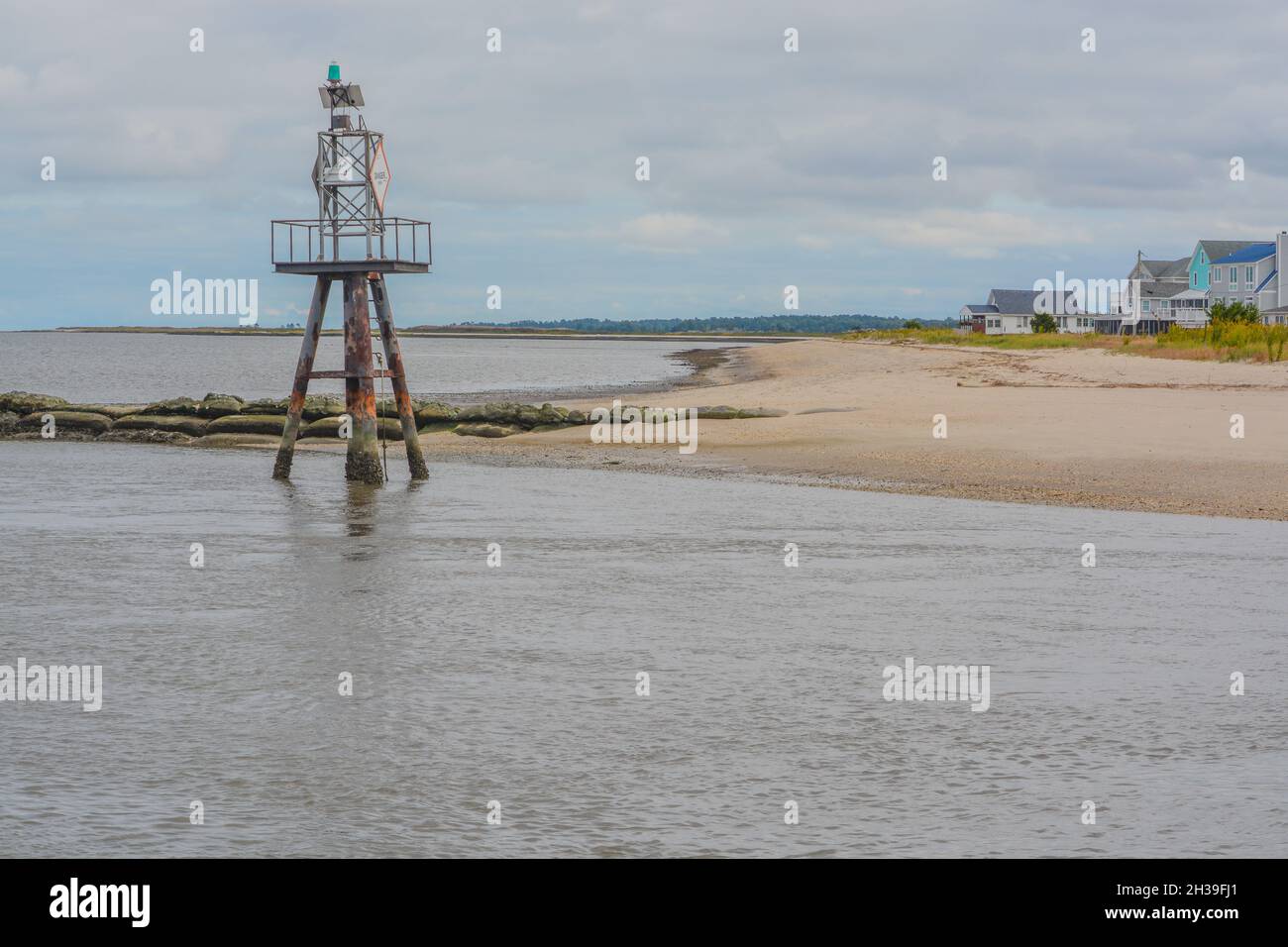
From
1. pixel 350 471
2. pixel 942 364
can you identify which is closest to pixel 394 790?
pixel 350 471

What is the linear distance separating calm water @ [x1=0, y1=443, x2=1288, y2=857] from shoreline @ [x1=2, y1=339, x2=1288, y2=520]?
110 inches

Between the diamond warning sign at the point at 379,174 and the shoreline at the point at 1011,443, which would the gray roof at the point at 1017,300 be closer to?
the shoreline at the point at 1011,443

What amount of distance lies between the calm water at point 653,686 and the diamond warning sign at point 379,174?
756 centimetres

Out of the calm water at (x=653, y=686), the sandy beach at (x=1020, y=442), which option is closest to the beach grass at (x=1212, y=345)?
the sandy beach at (x=1020, y=442)

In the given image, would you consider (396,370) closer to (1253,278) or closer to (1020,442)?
(1020,442)

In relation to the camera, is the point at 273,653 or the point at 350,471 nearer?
the point at 273,653

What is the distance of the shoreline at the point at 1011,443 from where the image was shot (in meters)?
23.7

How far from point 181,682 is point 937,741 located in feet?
20.8

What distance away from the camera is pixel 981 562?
17.4m

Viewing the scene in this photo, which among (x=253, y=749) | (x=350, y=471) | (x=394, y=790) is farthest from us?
(x=350, y=471)

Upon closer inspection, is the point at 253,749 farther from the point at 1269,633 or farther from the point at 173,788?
the point at 1269,633

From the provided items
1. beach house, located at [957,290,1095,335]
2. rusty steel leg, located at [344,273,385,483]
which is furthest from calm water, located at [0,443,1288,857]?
beach house, located at [957,290,1095,335]
